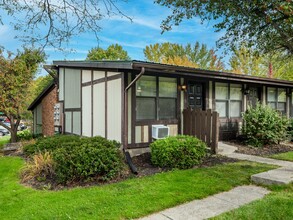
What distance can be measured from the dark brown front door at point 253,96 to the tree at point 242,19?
11.5 feet

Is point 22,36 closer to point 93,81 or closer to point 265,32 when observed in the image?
point 93,81

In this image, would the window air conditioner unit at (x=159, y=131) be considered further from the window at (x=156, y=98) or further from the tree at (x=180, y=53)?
the tree at (x=180, y=53)

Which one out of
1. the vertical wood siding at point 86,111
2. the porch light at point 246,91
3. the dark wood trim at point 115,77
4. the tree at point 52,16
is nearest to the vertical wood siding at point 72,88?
the vertical wood siding at point 86,111

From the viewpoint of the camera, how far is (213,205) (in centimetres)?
391

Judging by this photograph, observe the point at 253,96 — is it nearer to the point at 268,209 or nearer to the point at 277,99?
the point at 277,99

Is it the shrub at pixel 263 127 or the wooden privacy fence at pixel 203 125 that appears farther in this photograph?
the shrub at pixel 263 127

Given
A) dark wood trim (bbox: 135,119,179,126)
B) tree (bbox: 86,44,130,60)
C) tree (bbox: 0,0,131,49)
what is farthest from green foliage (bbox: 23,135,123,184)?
tree (bbox: 86,44,130,60)

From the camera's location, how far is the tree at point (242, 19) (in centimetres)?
552

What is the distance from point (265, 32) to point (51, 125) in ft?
36.1

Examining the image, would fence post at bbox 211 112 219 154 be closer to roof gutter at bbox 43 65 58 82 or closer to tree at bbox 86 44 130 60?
roof gutter at bbox 43 65 58 82

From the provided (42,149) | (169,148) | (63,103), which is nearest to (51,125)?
(63,103)

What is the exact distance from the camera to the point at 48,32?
382 cm

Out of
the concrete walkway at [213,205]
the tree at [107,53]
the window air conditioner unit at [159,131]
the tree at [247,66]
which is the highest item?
the tree at [107,53]

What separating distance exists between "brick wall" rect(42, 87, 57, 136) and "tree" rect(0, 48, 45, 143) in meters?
1.02
